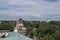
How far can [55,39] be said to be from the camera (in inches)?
786

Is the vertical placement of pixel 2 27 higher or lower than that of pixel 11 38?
lower

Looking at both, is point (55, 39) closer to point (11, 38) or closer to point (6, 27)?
point (11, 38)

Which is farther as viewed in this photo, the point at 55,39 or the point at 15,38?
the point at 55,39

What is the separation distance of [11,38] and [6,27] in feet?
89.3

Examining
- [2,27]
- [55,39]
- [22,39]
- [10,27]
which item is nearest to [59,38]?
[55,39]

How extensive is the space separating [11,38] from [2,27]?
92.0ft

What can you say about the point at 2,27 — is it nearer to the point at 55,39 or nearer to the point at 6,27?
the point at 6,27

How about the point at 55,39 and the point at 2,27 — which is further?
the point at 2,27

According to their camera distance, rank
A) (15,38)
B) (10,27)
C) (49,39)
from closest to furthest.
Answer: (15,38), (49,39), (10,27)

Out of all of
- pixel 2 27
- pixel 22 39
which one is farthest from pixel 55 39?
pixel 2 27

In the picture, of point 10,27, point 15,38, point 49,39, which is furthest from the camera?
point 10,27

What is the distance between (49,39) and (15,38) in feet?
25.7

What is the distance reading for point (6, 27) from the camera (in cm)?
3894

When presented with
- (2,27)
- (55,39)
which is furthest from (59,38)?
(2,27)
